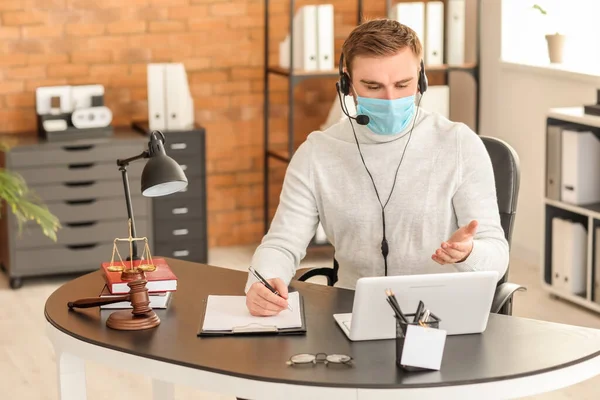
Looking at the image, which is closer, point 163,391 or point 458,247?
point 458,247

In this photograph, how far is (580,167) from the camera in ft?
14.1

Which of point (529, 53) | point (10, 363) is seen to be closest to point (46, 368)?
point (10, 363)

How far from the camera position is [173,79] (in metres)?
5.07

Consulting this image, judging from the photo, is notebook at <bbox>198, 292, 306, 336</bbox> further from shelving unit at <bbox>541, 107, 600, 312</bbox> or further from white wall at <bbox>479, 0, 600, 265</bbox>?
white wall at <bbox>479, 0, 600, 265</bbox>

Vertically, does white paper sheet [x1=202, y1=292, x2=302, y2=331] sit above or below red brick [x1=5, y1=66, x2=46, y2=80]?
below

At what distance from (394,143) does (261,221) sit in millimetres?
3253

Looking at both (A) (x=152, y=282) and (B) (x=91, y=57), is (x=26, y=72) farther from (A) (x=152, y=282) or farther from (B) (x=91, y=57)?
(A) (x=152, y=282)

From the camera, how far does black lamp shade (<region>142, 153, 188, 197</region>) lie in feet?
7.17

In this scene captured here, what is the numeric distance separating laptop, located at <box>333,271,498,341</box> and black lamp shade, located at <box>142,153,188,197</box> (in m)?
0.50

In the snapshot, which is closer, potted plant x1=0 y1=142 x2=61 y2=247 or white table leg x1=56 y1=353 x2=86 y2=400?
white table leg x1=56 y1=353 x2=86 y2=400

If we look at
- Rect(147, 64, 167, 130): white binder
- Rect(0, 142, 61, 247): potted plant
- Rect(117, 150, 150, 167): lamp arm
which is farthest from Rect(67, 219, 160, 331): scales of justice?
Rect(147, 64, 167, 130): white binder

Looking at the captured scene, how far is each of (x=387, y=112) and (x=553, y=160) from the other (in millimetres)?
2176

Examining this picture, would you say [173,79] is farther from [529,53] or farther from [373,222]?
[373,222]

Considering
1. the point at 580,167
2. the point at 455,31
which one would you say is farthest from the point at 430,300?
the point at 455,31
